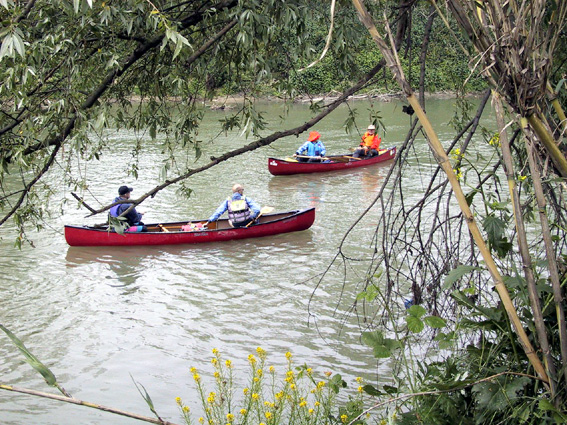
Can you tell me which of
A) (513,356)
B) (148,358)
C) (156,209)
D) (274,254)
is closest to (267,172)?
(156,209)

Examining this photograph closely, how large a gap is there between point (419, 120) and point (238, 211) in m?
11.0

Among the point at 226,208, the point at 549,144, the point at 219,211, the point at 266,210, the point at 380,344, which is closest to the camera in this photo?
the point at 549,144

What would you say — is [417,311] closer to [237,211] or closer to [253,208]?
[237,211]

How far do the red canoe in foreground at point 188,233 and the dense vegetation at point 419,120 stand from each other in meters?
6.81

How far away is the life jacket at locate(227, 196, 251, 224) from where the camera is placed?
13.5 metres

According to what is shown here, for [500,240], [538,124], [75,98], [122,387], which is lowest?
[122,387]

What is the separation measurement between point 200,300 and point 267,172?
1034 centimetres

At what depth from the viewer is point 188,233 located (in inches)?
515

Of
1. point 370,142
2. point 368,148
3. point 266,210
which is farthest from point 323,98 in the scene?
point 370,142

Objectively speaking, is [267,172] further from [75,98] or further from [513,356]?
[513,356]

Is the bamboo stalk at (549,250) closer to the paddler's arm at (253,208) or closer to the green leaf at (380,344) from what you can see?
the green leaf at (380,344)

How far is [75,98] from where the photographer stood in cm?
476

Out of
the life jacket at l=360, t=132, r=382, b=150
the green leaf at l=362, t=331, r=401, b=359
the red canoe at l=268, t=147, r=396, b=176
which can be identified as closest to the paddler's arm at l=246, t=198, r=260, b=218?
the red canoe at l=268, t=147, r=396, b=176

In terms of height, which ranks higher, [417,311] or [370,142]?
[370,142]
